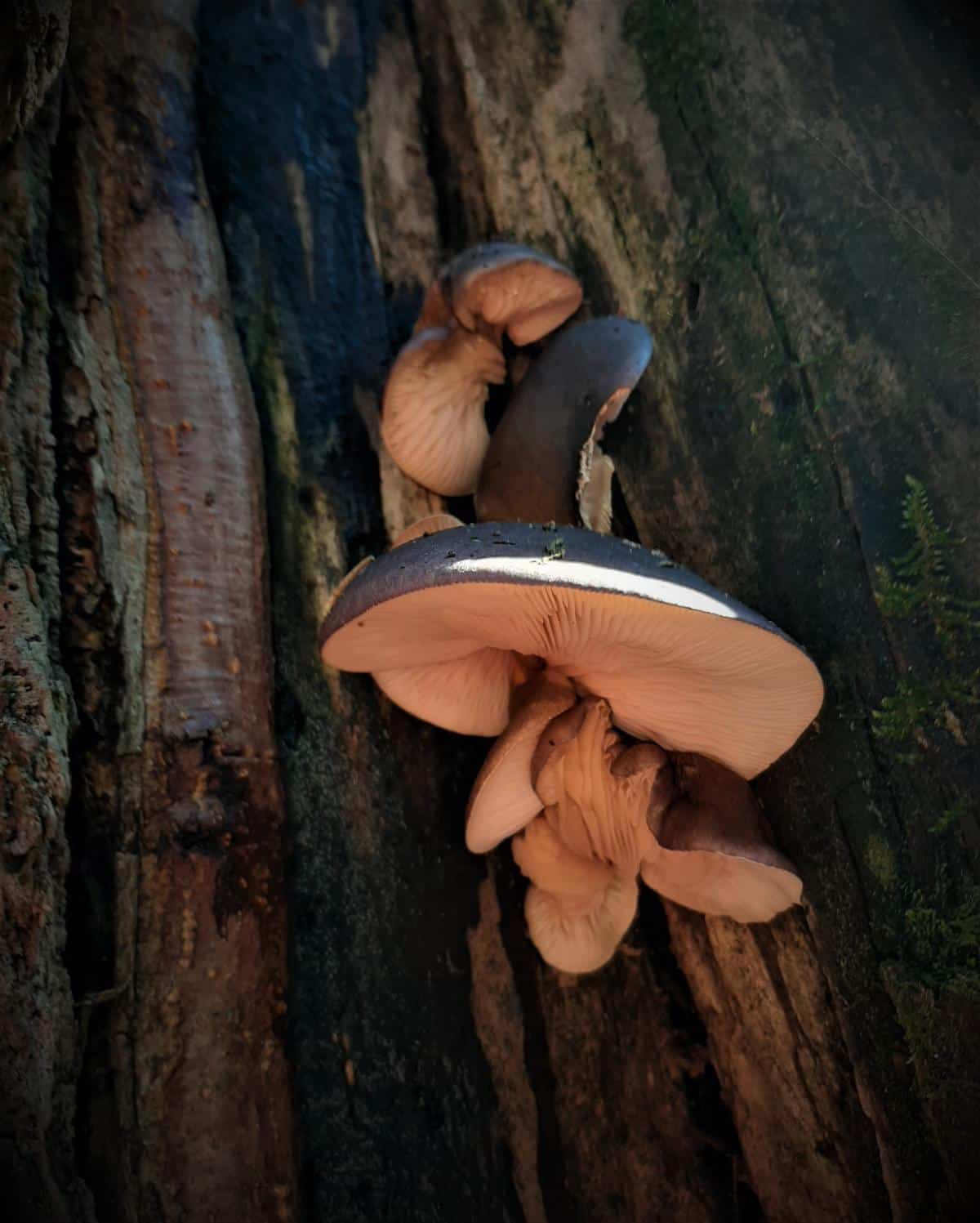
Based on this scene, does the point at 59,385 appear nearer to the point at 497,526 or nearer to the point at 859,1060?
the point at 497,526

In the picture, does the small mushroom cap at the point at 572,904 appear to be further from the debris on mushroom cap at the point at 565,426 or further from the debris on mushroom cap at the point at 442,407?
the debris on mushroom cap at the point at 442,407

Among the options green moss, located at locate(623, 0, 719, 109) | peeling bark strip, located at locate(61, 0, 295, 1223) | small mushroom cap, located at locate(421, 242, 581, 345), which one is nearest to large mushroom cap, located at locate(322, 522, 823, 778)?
peeling bark strip, located at locate(61, 0, 295, 1223)

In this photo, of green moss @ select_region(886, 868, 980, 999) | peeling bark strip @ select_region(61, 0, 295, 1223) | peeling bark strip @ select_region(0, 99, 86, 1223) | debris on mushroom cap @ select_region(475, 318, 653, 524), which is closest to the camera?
peeling bark strip @ select_region(0, 99, 86, 1223)

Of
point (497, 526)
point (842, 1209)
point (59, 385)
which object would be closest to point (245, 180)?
point (59, 385)

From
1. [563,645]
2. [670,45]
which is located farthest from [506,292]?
[563,645]

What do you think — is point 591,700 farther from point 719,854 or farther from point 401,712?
point 401,712

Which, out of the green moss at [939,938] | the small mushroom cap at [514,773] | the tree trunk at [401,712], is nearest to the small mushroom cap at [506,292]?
the tree trunk at [401,712]

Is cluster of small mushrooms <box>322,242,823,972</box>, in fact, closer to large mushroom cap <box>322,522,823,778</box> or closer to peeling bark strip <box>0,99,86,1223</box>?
large mushroom cap <box>322,522,823,778</box>
